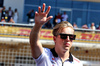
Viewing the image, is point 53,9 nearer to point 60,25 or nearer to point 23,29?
point 23,29

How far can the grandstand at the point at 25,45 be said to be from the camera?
30.8 feet

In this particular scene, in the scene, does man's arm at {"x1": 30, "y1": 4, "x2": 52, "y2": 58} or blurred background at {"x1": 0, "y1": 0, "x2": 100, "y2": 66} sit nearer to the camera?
man's arm at {"x1": 30, "y1": 4, "x2": 52, "y2": 58}

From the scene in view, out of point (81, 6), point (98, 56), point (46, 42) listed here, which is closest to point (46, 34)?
point (46, 42)

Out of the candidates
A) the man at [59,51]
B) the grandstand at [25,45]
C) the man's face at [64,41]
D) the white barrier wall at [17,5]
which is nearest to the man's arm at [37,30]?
the man at [59,51]

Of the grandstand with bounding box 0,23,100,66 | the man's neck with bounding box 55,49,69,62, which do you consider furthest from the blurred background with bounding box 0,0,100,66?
the man's neck with bounding box 55,49,69,62

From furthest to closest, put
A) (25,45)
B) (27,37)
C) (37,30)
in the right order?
(27,37) → (25,45) → (37,30)

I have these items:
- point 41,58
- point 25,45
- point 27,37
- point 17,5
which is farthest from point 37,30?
point 17,5

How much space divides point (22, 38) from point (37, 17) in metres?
8.96

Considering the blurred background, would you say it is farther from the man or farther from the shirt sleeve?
the shirt sleeve

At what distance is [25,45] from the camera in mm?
10219

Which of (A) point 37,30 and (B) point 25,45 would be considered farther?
(B) point 25,45

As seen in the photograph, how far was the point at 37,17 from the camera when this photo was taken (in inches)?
89.7

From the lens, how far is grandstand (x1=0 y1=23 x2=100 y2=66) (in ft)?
30.8

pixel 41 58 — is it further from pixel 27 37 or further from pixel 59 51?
pixel 27 37
